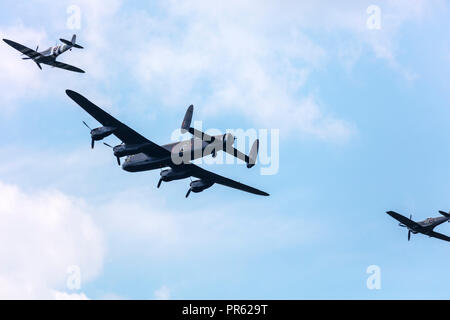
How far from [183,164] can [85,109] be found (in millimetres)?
13151

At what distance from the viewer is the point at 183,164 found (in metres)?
74.1

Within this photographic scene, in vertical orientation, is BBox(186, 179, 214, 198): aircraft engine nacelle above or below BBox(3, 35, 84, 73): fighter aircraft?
below

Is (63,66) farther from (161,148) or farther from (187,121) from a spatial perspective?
(187,121)

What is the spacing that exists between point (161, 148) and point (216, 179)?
10.8m

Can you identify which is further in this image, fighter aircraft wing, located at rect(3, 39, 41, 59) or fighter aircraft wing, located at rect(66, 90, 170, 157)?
fighter aircraft wing, located at rect(3, 39, 41, 59)

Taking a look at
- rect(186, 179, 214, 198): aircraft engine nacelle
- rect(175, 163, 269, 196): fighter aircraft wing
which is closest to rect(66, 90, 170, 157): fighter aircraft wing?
rect(175, 163, 269, 196): fighter aircraft wing

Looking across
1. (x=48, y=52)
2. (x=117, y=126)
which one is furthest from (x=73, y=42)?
(x=117, y=126)

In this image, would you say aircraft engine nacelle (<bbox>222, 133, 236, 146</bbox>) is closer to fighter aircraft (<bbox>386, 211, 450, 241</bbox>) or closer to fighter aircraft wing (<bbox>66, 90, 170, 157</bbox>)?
fighter aircraft wing (<bbox>66, 90, 170, 157</bbox>)

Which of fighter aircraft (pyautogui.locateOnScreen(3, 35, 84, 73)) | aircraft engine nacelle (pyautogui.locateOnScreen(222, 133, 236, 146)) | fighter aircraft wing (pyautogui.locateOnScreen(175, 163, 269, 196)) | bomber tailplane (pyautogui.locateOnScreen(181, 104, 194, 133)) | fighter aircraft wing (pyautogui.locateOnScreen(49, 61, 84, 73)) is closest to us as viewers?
bomber tailplane (pyautogui.locateOnScreen(181, 104, 194, 133))

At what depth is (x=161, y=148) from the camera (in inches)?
2778

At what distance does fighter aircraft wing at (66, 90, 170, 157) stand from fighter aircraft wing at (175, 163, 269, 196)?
5.27m

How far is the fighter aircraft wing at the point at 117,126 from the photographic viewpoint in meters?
65.0

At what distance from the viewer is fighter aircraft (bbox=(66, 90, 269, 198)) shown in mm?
65938
